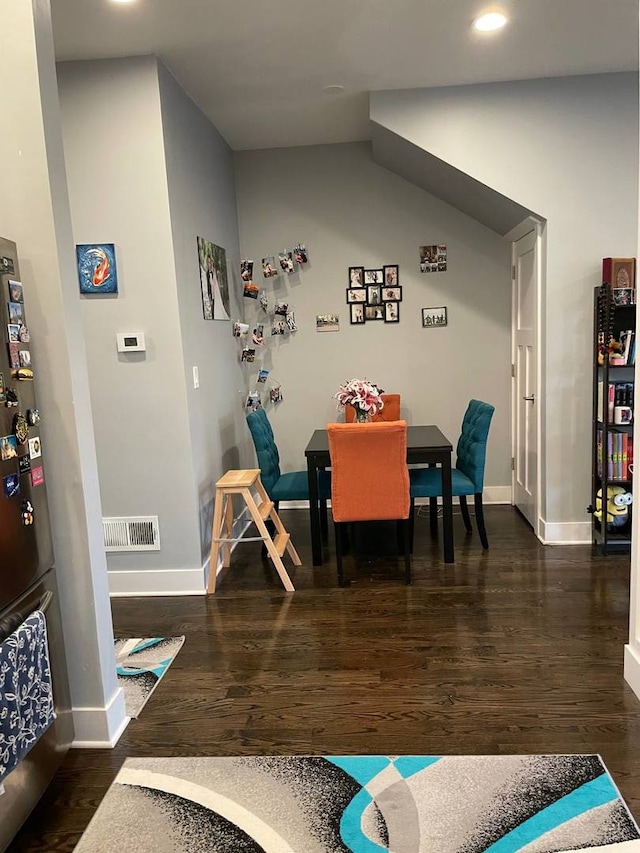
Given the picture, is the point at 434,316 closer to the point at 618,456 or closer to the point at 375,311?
the point at 375,311

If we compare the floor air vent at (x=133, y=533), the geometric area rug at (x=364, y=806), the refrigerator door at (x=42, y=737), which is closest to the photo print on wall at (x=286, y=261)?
the floor air vent at (x=133, y=533)

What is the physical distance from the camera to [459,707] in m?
2.29

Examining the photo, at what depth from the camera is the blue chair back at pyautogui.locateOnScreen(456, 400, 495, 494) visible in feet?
12.4

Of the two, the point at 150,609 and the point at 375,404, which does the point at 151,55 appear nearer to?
the point at 375,404

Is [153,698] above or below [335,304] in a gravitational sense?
below

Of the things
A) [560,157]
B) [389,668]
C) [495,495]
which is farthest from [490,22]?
[495,495]

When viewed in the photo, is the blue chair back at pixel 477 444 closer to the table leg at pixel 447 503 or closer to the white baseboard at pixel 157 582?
the table leg at pixel 447 503

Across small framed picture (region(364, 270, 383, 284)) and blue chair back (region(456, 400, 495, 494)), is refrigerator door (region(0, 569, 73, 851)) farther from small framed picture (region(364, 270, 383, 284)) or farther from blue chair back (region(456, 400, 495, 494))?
small framed picture (region(364, 270, 383, 284))

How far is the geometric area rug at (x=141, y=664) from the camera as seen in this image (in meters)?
2.49

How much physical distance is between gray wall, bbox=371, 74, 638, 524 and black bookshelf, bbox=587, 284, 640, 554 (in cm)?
10

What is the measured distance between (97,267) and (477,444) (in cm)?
237

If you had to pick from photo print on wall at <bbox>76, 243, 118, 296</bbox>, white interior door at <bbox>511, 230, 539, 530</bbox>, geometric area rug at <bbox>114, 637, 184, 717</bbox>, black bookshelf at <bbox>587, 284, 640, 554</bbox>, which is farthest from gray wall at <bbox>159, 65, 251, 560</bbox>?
black bookshelf at <bbox>587, 284, 640, 554</bbox>

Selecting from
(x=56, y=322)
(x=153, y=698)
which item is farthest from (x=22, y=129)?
(x=153, y=698)

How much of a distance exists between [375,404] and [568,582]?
1.48 meters
